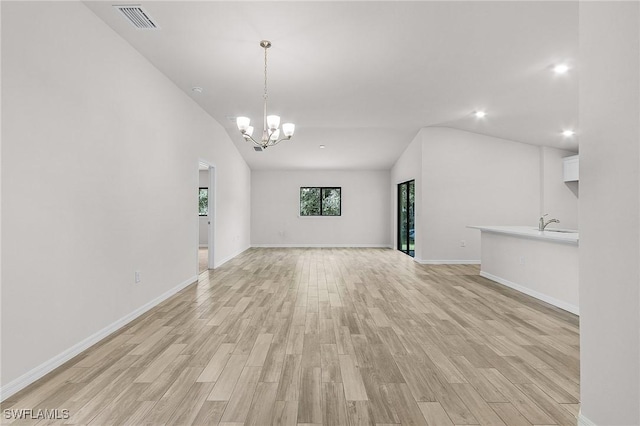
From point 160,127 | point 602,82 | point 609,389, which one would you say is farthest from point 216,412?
point 160,127

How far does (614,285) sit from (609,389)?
459mm

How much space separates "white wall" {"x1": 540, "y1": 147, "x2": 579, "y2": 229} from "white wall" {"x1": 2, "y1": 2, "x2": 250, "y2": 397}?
23.4ft

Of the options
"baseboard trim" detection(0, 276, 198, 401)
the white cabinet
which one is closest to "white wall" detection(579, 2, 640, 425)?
"baseboard trim" detection(0, 276, 198, 401)

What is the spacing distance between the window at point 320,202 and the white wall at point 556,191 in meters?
5.30

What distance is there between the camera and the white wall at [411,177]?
23.3 ft

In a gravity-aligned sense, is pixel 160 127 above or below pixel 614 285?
above

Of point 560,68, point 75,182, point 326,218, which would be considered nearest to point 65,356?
point 75,182

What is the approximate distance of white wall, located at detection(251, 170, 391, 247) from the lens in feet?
33.6

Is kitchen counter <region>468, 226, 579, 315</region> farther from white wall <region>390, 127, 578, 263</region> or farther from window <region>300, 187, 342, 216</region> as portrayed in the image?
window <region>300, 187, 342, 216</region>

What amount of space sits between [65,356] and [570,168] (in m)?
8.44

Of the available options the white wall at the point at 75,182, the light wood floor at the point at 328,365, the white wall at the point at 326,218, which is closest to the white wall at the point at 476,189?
the light wood floor at the point at 328,365

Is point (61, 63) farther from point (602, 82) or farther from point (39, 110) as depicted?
point (602, 82)

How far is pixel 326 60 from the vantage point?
375 cm

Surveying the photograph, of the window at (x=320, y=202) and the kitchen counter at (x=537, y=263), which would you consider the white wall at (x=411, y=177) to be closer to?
the window at (x=320, y=202)
